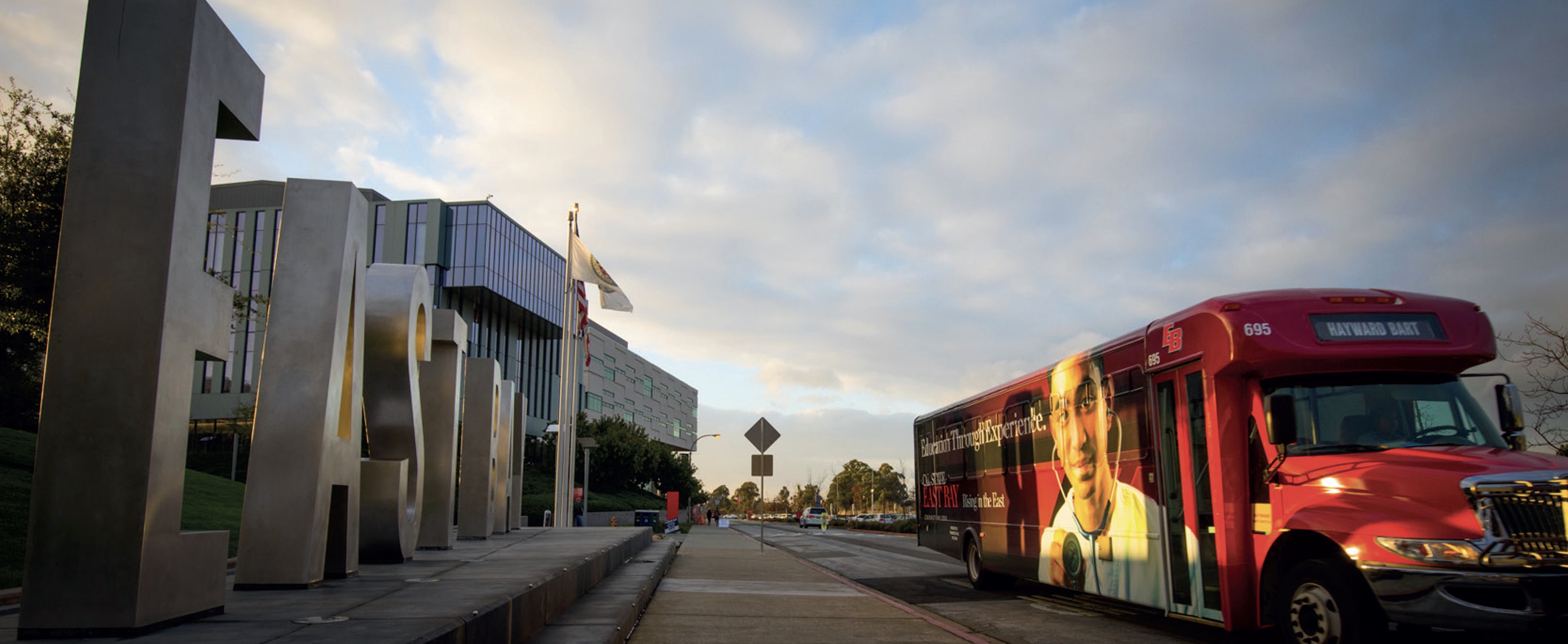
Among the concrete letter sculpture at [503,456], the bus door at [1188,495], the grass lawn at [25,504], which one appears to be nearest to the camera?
the bus door at [1188,495]

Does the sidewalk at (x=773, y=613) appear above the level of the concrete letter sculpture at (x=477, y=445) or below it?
below

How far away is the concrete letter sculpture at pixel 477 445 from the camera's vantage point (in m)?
18.9

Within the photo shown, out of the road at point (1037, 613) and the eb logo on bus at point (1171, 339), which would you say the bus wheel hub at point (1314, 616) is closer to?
the road at point (1037, 613)

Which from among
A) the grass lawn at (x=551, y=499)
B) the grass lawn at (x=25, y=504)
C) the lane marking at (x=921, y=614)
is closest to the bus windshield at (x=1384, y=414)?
the lane marking at (x=921, y=614)

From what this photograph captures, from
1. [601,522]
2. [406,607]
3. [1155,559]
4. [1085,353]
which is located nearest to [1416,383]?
[1155,559]

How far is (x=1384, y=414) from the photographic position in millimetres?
7223

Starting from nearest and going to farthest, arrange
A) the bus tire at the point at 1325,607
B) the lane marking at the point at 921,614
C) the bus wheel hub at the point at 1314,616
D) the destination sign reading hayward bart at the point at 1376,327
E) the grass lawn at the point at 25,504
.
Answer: the bus tire at the point at 1325,607 → the bus wheel hub at the point at 1314,616 → the destination sign reading hayward bart at the point at 1376,327 → the lane marking at the point at 921,614 → the grass lawn at the point at 25,504

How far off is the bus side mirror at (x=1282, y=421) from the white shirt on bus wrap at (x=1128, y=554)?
6.26 ft

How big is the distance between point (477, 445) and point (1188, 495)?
572 inches

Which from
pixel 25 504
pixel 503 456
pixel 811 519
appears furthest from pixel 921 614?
pixel 811 519

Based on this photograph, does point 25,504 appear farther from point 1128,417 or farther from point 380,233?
point 380,233

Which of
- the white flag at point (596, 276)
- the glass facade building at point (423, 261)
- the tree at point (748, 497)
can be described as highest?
the glass facade building at point (423, 261)

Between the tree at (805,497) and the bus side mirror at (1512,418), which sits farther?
the tree at (805,497)

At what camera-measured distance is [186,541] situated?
666 cm
